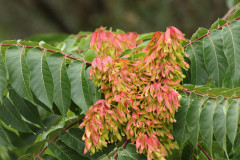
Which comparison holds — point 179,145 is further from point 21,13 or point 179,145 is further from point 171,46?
point 21,13

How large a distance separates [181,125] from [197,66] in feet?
1.56

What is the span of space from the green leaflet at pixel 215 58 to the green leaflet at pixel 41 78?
902mm

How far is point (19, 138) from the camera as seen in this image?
2.67 meters

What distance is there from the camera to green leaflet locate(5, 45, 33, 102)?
6.36 ft

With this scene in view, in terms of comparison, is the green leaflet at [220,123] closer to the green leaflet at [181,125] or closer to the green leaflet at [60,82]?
the green leaflet at [181,125]

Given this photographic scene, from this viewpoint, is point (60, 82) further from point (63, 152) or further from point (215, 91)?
point (215, 91)

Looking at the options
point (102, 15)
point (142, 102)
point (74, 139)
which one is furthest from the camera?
point (102, 15)

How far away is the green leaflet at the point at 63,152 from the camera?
2.06 m

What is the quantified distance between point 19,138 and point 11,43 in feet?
2.74

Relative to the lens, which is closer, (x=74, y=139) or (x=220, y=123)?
(x=220, y=123)

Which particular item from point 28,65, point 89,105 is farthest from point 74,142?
point 28,65

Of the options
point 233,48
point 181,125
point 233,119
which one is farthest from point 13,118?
point 233,48

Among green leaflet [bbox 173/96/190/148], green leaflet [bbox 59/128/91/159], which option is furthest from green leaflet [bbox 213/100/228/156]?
green leaflet [bbox 59/128/91/159]

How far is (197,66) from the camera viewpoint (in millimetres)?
2242
